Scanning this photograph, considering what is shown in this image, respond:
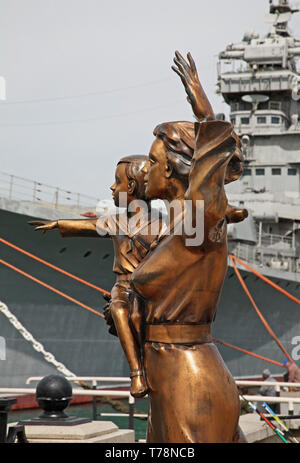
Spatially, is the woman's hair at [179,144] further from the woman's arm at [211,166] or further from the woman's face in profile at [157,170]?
the woman's arm at [211,166]

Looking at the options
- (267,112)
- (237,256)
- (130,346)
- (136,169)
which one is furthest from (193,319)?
(267,112)

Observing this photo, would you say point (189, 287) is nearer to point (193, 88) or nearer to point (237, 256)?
point (193, 88)

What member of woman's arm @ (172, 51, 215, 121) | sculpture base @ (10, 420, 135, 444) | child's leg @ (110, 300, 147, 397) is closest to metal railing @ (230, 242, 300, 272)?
sculpture base @ (10, 420, 135, 444)

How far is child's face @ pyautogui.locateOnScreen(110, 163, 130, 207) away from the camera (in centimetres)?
359

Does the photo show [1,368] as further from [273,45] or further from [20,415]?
[273,45]

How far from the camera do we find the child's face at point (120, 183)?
359 centimetres

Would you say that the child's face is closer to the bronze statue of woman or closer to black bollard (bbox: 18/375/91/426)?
the bronze statue of woman

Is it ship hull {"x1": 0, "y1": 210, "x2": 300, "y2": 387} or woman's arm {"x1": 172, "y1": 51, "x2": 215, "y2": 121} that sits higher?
woman's arm {"x1": 172, "y1": 51, "x2": 215, "y2": 121}

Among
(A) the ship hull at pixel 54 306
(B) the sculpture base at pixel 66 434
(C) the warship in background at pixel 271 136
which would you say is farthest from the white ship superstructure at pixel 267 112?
(B) the sculpture base at pixel 66 434

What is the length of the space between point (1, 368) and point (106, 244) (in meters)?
3.78

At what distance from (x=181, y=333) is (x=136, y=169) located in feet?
3.56

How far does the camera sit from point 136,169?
3547 mm

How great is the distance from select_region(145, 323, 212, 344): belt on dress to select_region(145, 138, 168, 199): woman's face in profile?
21.6 inches
